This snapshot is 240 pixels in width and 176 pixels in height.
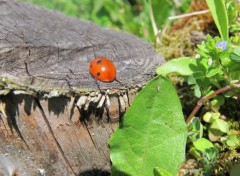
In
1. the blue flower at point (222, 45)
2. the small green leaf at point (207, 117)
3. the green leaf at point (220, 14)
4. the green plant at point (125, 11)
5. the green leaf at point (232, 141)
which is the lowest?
the green leaf at point (232, 141)

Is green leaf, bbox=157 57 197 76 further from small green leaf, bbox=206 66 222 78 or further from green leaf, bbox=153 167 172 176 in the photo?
green leaf, bbox=153 167 172 176

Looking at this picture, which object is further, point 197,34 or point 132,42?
point 197,34

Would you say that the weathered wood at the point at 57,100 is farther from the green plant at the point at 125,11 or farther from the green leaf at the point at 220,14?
the green plant at the point at 125,11

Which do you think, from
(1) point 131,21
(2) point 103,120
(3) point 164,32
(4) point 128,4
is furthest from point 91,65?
(4) point 128,4

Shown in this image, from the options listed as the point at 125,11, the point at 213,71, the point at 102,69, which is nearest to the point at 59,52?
the point at 102,69

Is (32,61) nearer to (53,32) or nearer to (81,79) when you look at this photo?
(81,79)

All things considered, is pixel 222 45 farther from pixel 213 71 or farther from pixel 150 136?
pixel 150 136

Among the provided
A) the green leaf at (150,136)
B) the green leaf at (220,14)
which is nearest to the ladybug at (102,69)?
the green leaf at (150,136)

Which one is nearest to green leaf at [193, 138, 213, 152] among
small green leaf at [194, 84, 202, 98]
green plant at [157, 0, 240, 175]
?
green plant at [157, 0, 240, 175]
